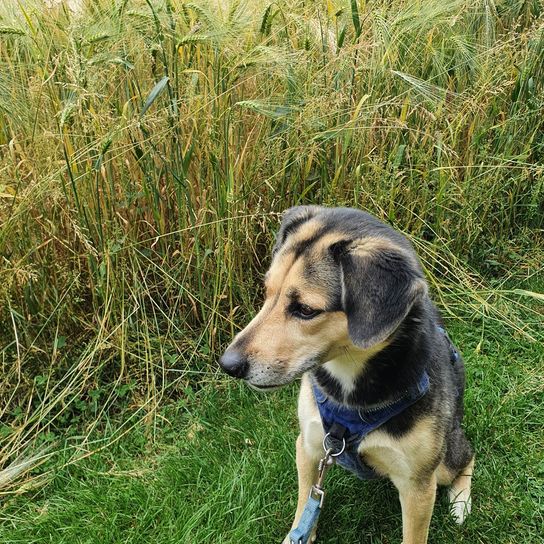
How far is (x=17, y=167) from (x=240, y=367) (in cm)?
194

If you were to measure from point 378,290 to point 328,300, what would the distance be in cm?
24

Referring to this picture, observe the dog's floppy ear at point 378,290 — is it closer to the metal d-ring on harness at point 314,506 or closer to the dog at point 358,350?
the dog at point 358,350

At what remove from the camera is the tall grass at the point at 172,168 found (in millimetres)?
3305

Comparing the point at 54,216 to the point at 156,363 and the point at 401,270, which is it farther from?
the point at 401,270

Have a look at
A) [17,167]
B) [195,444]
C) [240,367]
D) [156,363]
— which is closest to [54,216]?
[17,167]

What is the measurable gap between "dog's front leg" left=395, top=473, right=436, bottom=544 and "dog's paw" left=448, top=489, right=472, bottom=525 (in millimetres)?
502

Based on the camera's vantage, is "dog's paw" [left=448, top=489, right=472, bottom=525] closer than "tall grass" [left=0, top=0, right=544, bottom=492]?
Yes

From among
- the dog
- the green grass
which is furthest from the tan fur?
the green grass

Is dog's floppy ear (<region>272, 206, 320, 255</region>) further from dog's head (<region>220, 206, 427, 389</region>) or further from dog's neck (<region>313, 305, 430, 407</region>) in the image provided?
dog's neck (<region>313, 305, 430, 407</region>)

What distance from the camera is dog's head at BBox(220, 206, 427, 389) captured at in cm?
213

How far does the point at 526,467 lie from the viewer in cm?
332

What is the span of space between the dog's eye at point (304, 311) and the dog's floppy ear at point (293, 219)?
18.1 inches

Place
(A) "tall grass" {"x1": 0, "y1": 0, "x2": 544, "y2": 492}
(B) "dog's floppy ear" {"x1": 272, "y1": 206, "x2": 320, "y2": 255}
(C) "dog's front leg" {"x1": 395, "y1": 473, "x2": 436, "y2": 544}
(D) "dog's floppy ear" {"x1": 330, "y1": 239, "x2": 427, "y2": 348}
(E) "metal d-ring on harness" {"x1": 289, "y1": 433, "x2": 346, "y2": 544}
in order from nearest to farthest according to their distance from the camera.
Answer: (D) "dog's floppy ear" {"x1": 330, "y1": 239, "x2": 427, "y2": 348}
(E) "metal d-ring on harness" {"x1": 289, "y1": 433, "x2": 346, "y2": 544}
(C) "dog's front leg" {"x1": 395, "y1": 473, "x2": 436, "y2": 544}
(B) "dog's floppy ear" {"x1": 272, "y1": 206, "x2": 320, "y2": 255}
(A) "tall grass" {"x1": 0, "y1": 0, "x2": 544, "y2": 492}

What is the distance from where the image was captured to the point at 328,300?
231 cm
